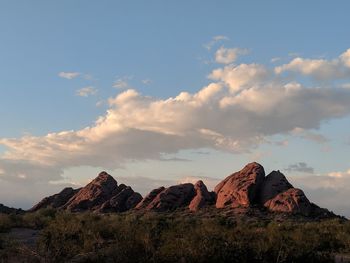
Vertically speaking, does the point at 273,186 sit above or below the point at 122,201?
above

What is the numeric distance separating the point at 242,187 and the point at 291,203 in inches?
357

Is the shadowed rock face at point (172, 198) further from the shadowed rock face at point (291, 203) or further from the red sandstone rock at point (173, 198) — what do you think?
the shadowed rock face at point (291, 203)

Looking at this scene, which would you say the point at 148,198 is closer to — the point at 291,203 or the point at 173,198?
the point at 173,198

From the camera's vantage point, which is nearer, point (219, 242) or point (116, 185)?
point (219, 242)

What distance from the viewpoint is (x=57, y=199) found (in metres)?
86.6

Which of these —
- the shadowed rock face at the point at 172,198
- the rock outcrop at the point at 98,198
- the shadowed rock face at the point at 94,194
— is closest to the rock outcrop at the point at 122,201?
the rock outcrop at the point at 98,198

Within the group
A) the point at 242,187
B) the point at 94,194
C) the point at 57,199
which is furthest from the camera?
the point at 57,199

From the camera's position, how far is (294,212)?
210 feet

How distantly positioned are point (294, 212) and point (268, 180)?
10.1 m

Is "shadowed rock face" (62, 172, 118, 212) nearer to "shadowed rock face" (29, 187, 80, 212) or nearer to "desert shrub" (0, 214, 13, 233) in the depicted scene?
"shadowed rock face" (29, 187, 80, 212)

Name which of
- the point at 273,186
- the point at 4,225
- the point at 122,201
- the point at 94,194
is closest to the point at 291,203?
the point at 273,186

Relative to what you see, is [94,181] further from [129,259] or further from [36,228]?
[129,259]

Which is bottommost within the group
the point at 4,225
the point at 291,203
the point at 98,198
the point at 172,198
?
the point at 4,225

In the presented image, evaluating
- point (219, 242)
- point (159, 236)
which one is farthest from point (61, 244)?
point (219, 242)
